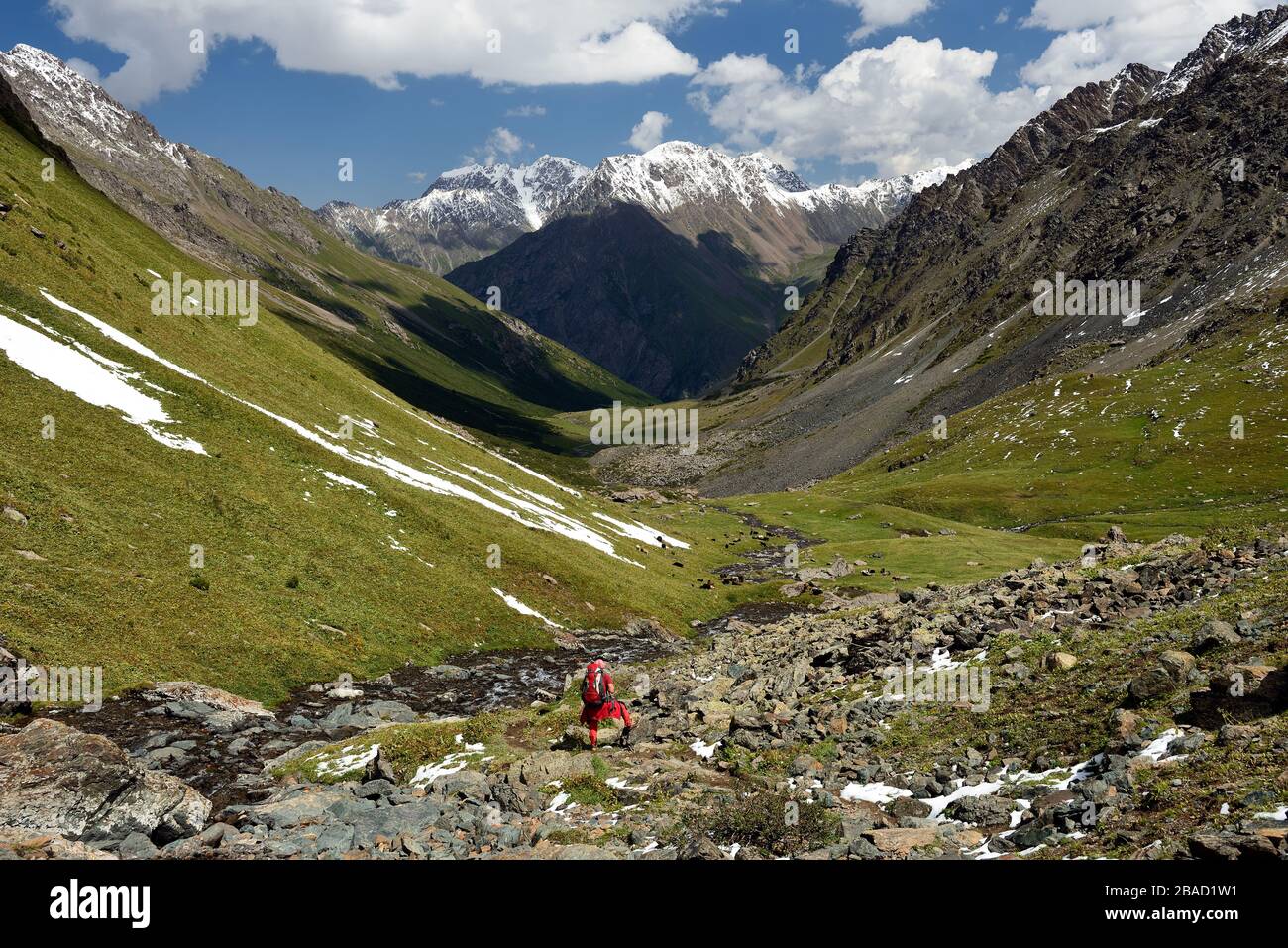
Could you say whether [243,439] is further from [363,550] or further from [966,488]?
[966,488]

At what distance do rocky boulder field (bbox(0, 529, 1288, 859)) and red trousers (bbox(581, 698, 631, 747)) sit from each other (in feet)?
1.33

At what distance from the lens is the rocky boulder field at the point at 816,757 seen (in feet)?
39.7

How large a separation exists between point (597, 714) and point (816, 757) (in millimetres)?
7246

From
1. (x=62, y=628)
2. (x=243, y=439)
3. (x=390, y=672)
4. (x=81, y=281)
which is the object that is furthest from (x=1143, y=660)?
(x=81, y=281)

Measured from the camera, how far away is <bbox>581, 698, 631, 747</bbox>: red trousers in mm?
21672

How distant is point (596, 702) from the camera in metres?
22.2

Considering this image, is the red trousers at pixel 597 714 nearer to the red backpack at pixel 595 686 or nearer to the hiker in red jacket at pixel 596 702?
the hiker in red jacket at pixel 596 702

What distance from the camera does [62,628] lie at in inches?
997
